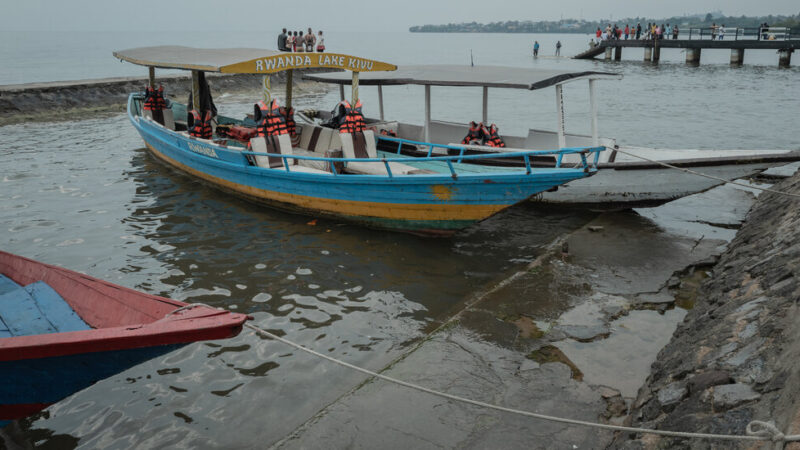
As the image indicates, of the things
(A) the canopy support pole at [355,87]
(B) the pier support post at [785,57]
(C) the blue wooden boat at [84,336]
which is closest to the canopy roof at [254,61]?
(A) the canopy support pole at [355,87]

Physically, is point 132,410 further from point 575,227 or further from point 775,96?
point 775,96

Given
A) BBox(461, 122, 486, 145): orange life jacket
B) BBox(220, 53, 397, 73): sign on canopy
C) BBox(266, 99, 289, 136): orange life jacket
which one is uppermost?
BBox(220, 53, 397, 73): sign on canopy

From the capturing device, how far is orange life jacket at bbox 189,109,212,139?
12.9 metres

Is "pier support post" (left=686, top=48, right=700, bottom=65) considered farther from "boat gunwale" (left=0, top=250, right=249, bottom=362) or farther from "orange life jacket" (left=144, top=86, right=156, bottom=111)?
"boat gunwale" (left=0, top=250, right=249, bottom=362)

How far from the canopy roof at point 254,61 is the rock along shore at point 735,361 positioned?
274 inches

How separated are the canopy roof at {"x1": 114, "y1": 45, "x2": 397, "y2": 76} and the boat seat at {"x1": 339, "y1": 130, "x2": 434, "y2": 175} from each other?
1253 mm

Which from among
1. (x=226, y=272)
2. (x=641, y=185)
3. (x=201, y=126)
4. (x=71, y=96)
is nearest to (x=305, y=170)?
(x=226, y=272)

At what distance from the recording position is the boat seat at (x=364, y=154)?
10.3 meters

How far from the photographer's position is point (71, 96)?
84.6 ft

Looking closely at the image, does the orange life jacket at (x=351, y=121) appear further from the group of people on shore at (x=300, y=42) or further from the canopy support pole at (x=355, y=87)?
the group of people on shore at (x=300, y=42)

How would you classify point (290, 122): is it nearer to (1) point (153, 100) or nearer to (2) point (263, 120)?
(2) point (263, 120)

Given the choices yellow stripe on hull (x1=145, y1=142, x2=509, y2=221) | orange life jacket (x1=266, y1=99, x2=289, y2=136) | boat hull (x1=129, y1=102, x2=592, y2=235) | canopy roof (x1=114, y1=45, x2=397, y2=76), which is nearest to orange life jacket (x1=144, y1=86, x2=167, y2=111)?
canopy roof (x1=114, y1=45, x2=397, y2=76)

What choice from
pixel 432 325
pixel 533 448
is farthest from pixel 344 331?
pixel 533 448

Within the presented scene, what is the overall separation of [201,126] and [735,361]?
462 inches
